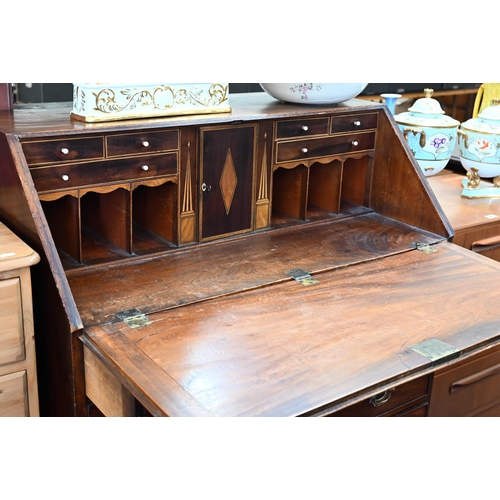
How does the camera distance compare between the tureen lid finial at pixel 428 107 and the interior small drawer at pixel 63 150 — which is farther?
the tureen lid finial at pixel 428 107

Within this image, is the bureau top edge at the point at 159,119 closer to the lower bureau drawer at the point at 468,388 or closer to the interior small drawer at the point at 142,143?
the interior small drawer at the point at 142,143

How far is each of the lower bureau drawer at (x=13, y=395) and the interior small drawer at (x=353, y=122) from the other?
1.27 metres

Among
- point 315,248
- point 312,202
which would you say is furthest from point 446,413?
point 312,202

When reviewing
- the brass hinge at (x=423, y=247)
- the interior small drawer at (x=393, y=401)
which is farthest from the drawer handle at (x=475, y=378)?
the brass hinge at (x=423, y=247)

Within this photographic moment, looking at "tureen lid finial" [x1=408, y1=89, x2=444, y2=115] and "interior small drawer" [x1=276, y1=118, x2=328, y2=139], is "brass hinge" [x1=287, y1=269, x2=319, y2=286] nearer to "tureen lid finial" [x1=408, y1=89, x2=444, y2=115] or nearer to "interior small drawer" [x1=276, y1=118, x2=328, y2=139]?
"interior small drawer" [x1=276, y1=118, x2=328, y2=139]

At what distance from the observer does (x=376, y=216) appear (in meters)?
2.41

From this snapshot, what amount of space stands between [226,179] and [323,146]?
40cm

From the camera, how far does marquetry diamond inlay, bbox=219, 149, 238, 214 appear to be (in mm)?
2002

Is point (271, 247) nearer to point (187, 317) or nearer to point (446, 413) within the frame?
Answer: point (187, 317)

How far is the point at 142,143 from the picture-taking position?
1797 mm

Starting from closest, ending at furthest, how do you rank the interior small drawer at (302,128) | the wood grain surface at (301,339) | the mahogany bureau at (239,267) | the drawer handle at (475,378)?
the wood grain surface at (301,339), the mahogany bureau at (239,267), the drawer handle at (475,378), the interior small drawer at (302,128)

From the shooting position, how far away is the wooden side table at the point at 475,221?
2377 mm
